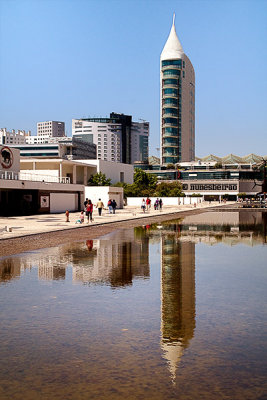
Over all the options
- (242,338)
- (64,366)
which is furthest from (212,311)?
(64,366)

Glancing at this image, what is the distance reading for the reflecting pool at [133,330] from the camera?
16.0ft

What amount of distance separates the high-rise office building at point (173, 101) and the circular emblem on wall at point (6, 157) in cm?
14034

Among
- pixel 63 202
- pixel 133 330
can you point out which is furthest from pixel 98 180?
pixel 133 330

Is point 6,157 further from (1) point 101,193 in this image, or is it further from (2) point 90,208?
(1) point 101,193

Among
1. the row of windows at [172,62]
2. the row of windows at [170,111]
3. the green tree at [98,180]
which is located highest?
the row of windows at [172,62]

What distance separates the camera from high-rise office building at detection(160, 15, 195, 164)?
183 meters

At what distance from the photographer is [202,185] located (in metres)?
170

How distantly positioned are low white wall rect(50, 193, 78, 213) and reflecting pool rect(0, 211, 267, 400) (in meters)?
37.7

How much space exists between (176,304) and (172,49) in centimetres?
18834

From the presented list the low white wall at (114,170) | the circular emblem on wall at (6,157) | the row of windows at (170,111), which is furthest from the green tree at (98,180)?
the row of windows at (170,111)

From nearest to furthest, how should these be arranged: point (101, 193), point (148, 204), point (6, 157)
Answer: point (6, 157) < point (148, 204) < point (101, 193)

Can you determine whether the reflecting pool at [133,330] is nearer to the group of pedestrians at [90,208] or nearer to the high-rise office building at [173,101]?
the group of pedestrians at [90,208]

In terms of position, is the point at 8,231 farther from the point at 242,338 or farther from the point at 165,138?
the point at 165,138

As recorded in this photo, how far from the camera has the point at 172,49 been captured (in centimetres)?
18550
